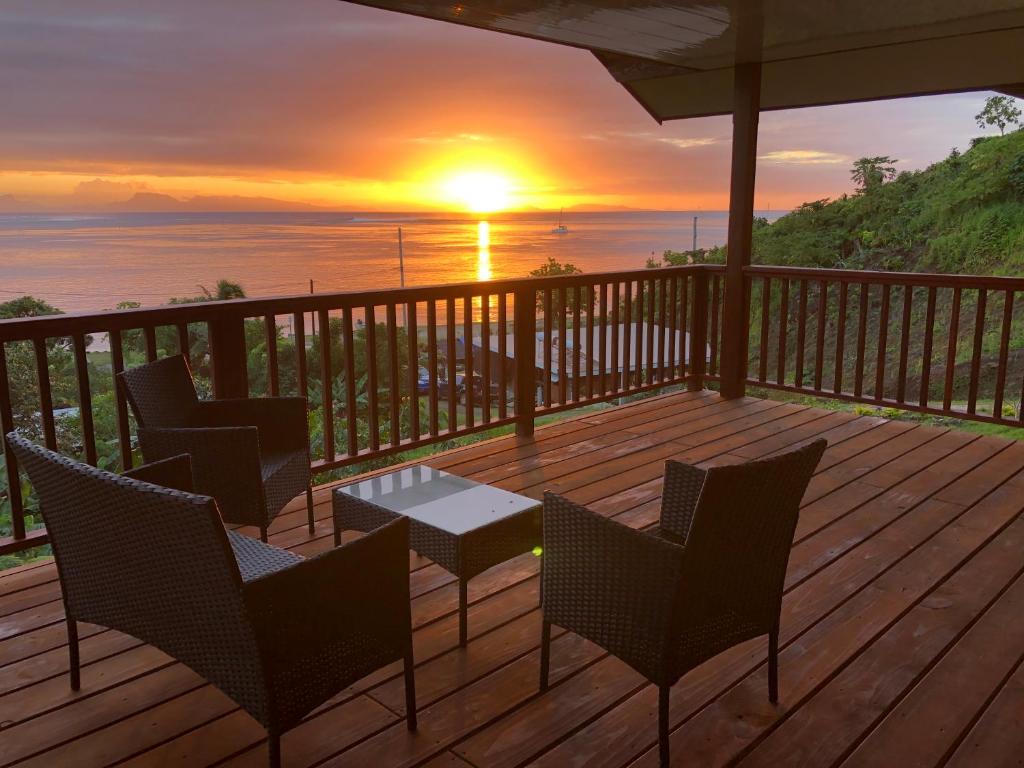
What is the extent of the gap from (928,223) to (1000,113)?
2515mm

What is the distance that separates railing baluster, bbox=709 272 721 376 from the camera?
5906mm

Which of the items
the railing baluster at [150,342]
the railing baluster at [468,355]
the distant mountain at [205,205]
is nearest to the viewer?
the railing baluster at [150,342]

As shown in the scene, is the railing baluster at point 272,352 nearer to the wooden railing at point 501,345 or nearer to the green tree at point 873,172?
the wooden railing at point 501,345

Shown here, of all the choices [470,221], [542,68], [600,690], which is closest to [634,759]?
[600,690]

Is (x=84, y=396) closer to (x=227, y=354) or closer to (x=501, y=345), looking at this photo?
(x=227, y=354)

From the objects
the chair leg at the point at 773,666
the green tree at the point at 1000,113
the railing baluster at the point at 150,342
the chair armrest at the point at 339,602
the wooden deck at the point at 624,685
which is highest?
the green tree at the point at 1000,113

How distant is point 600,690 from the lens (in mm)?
2148

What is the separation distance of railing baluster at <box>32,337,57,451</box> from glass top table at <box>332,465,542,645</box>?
122 cm

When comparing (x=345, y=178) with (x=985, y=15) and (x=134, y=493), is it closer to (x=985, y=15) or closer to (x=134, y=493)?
(x=985, y=15)

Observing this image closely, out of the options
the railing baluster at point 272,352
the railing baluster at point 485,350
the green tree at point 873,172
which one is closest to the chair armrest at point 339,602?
the railing baluster at point 272,352

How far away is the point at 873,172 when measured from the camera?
17.9m

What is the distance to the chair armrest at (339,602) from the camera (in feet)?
5.10

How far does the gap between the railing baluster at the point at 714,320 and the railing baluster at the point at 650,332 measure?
0.55 meters

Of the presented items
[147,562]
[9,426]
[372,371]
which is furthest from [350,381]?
[147,562]
